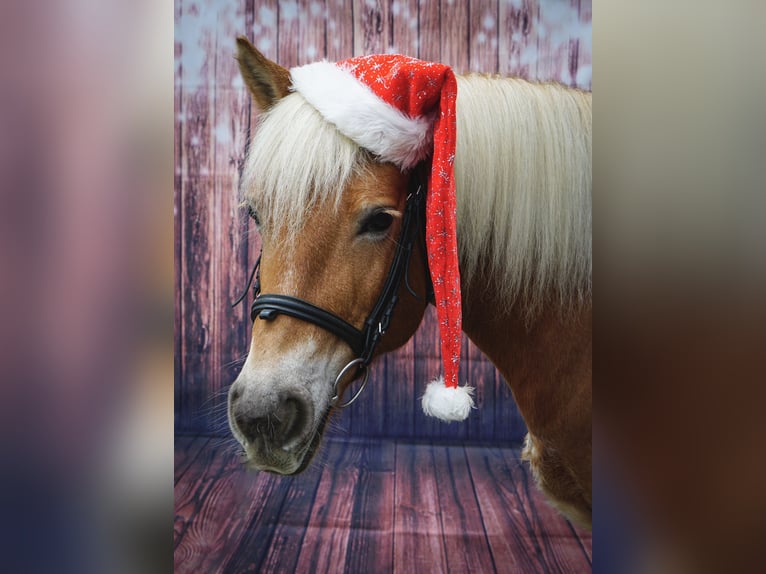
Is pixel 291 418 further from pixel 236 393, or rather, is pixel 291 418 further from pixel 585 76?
pixel 585 76

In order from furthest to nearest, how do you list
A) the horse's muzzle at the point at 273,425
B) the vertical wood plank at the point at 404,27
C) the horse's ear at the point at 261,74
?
the vertical wood plank at the point at 404,27 → the horse's ear at the point at 261,74 → the horse's muzzle at the point at 273,425

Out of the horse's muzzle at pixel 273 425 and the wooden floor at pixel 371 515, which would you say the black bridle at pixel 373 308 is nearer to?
the horse's muzzle at pixel 273 425

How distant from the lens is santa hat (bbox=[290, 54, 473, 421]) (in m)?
0.83

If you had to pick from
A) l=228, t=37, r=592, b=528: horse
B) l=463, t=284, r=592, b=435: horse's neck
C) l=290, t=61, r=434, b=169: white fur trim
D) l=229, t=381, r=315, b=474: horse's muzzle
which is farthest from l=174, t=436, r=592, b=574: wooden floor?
l=290, t=61, r=434, b=169: white fur trim

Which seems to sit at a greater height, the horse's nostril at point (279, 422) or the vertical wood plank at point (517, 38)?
the vertical wood plank at point (517, 38)

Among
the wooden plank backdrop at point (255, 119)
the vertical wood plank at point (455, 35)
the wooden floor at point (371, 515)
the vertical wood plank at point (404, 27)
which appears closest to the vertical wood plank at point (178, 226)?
the wooden plank backdrop at point (255, 119)

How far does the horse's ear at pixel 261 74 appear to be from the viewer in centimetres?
91

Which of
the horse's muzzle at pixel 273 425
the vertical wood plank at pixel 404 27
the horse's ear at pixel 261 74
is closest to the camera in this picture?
the horse's muzzle at pixel 273 425

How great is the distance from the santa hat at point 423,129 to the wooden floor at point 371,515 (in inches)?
13.9

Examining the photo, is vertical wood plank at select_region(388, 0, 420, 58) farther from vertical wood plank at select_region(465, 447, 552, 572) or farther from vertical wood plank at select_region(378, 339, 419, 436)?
vertical wood plank at select_region(465, 447, 552, 572)

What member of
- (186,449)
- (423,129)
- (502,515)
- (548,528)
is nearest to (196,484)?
(186,449)

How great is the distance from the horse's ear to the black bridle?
289 millimetres
